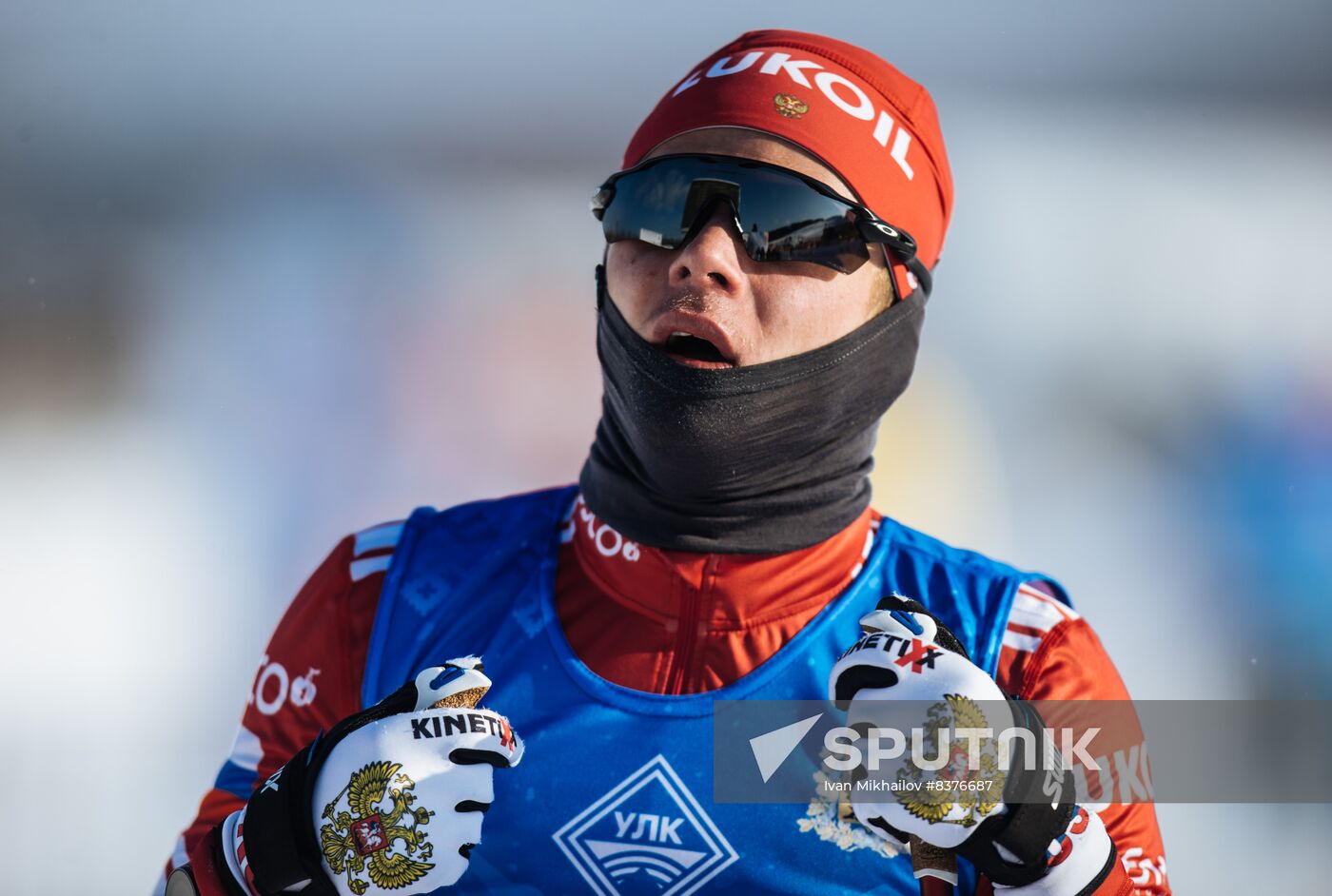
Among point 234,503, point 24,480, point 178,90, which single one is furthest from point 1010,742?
point 178,90

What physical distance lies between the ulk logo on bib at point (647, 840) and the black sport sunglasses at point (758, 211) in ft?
2.63

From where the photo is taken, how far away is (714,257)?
1.85 metres

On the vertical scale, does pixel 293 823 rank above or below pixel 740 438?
below

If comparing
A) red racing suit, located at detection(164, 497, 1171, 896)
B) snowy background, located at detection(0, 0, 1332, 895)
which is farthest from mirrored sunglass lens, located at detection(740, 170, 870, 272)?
snowy background, located at detection(0, 0, 1332, 895)

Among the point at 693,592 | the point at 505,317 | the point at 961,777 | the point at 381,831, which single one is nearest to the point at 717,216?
the point at 693,592

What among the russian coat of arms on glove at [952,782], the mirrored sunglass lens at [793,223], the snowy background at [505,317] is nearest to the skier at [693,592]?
the mirrored sunglass lens at [793,223]

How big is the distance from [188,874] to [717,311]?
109 cm

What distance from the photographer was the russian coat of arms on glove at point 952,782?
1468 millimetres

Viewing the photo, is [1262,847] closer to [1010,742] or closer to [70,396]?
[1010,742]

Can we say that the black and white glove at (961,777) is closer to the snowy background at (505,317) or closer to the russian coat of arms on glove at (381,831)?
the russian coat of arms on glove at (381,831)

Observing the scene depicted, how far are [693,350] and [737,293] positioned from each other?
11 centimetres

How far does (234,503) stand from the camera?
13.2ft

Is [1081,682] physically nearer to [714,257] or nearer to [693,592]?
[693,592]
